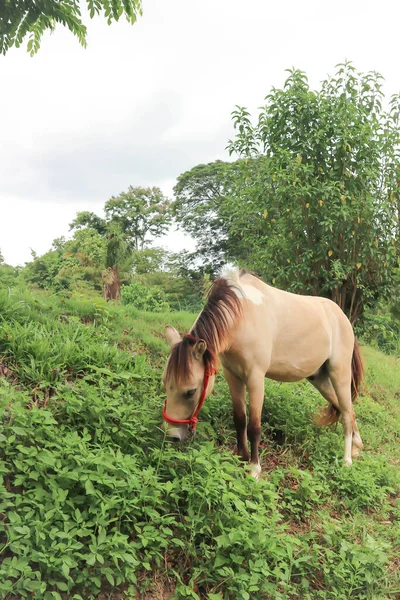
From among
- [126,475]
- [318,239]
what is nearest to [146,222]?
[318,239]

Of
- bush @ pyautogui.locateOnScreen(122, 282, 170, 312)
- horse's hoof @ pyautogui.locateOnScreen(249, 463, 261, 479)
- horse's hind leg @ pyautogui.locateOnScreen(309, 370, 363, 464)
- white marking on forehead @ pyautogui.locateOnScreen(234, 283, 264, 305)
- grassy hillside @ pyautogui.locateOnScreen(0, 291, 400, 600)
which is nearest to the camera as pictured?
grassy hillside @ pyautogui.locateOnScreen(0, 291, 400, 600)

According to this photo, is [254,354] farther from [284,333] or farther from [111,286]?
[111,286]

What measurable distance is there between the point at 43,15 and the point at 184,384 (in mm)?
3593

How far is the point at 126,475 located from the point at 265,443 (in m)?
2.06

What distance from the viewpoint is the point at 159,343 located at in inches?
228

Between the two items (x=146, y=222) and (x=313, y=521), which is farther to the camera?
(x=146, y=222)

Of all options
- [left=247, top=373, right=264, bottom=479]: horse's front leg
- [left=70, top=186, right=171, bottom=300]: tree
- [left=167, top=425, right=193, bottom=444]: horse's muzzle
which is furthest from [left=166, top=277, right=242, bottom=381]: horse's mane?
[left=70, top=186, right=171, bottom=300]: tree

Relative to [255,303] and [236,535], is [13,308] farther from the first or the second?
[236,535]

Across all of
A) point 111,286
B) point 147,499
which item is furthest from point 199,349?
point 111,286

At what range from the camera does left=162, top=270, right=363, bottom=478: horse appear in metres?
3.50

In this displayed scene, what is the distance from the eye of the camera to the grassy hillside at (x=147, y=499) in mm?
2598

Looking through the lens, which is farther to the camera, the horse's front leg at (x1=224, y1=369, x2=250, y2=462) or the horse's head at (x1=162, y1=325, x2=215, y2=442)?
the horse's front leg at (x1=224, y1=369, x2=250, y2=462)

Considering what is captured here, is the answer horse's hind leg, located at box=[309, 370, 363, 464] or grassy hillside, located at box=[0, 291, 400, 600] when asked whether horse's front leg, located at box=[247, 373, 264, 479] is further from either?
horse's hind leg, located at box=[309, 370, 363, 464]

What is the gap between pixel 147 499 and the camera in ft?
9.59
